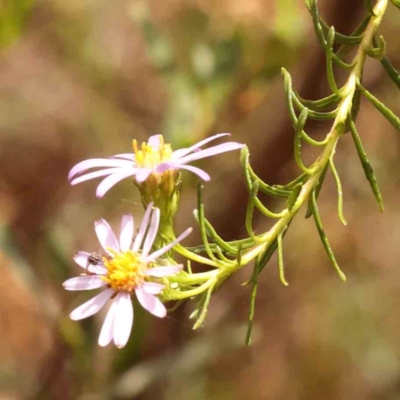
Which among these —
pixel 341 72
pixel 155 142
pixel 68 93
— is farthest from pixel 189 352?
pixel 68 93

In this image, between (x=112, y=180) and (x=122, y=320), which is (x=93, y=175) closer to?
(x=112, y=180)

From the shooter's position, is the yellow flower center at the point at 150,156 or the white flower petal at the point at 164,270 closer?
the white flower petal at the point at 164,270

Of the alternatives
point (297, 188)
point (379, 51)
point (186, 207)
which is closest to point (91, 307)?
point (297, 188)

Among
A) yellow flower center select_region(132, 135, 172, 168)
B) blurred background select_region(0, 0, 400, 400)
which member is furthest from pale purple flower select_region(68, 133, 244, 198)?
blurred background select_region(0, 0, 400, 400)

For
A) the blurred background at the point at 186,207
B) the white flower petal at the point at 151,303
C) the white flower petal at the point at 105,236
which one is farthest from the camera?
the blurred background at the point at 186,207

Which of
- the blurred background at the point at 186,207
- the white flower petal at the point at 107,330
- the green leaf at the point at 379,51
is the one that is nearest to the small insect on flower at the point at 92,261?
the white flower petal at the point at 107,330

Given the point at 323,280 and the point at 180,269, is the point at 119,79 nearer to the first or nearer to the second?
the point at 323,280

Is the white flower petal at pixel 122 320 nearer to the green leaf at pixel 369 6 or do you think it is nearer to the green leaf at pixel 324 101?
the green leaf at pixel 324 101
